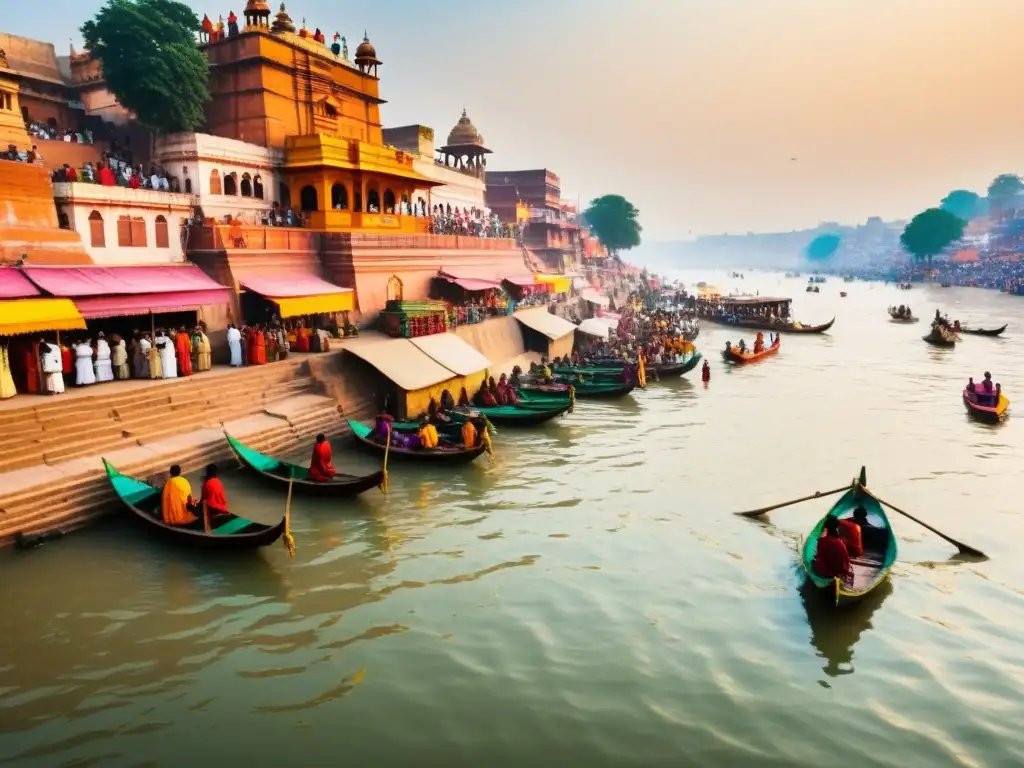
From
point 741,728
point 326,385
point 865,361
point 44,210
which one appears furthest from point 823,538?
point 865,361

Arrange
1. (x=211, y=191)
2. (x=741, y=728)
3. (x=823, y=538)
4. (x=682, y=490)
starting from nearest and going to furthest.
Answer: (x=741, y=728) → (x=823, y=538) → (x=682, y=490) → (x=211, y=191)

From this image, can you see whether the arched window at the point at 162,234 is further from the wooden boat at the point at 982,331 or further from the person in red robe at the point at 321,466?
the wooden boat at the point at 982,331

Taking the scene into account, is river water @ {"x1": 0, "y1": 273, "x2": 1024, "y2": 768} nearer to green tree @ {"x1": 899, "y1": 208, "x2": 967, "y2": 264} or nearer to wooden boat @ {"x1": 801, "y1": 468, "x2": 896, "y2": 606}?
wooden boat @ {"x1": 801, "y1": 468, "x2": 896, "y2": 606}

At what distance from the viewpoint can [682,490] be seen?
537 inches

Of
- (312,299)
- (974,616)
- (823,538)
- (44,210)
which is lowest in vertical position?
(974,616)

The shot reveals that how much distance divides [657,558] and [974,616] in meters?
4.12

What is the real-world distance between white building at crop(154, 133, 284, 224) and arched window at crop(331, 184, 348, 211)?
2.01 meters

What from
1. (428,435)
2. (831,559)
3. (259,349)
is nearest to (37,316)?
(259,349)

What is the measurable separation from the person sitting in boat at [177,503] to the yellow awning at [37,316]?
4.87m

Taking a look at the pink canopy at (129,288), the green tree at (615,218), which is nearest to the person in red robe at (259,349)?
the pink canopy at (129,288)

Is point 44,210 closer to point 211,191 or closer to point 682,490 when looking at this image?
point 211,191

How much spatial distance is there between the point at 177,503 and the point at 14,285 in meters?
6.30

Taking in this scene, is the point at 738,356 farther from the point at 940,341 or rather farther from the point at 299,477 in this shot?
the point at 299,477

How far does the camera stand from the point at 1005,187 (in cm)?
13850
